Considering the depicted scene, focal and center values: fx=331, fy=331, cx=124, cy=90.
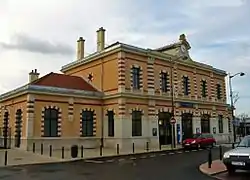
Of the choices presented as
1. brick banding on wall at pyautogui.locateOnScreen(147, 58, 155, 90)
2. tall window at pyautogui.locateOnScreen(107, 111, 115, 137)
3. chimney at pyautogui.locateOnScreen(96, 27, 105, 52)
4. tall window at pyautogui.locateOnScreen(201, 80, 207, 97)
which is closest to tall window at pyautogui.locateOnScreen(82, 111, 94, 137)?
tall window at pyautogui.locateOnScreen(107, 111, 115, 137)

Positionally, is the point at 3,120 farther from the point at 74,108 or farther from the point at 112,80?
the point at 112,80

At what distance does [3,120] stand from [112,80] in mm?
12293

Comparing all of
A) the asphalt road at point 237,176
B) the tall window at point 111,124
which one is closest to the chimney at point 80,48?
the tall window at point 111,124

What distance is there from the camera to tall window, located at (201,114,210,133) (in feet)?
140

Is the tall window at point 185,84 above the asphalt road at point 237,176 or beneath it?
above

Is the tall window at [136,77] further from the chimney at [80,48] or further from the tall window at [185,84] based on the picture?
the chimney at [80,48]

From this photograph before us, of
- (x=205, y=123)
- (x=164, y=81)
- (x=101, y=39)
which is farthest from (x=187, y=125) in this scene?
(x=101, y=39)

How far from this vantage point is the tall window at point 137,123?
33969 millimetres

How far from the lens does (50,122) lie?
1198 inches

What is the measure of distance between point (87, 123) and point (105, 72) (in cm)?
589

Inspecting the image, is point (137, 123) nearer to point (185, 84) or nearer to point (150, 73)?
point (150, 73)

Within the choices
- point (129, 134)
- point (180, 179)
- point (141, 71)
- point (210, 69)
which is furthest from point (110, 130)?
point (180, 179)

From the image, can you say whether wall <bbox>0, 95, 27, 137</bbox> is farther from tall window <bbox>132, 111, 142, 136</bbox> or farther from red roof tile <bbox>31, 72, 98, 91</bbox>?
tall window <bbox>132, 111, 142, 136</bbox>

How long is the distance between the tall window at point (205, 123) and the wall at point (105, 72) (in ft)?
47.6
